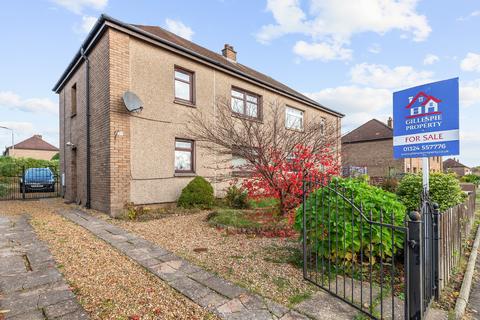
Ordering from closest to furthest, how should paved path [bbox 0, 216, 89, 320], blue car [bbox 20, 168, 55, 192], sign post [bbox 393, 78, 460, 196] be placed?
1. paved path [bbox 0, 216, 89, 320]
2. sign post [bbox 393, 78, 460, 196]
3. blue car [bbox 20, 168, 55, 192]

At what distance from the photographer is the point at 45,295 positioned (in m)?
2.66

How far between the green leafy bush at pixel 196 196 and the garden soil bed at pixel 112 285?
353 cm

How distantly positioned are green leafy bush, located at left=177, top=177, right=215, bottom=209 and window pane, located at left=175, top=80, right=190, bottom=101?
3201mm

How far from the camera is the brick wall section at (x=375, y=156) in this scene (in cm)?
2572

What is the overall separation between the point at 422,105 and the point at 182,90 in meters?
7.49

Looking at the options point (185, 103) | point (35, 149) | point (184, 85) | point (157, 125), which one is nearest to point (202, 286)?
point (157, 125)

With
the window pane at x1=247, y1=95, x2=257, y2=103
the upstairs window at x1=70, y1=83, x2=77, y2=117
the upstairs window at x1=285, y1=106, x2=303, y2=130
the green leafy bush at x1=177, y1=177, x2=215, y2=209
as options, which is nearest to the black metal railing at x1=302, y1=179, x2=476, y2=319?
the green leafy bush at x1=177, y1=177, x2=215, y2=209

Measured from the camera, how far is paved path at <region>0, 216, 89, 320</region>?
2.34 meters

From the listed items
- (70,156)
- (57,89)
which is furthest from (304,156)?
(57,89)

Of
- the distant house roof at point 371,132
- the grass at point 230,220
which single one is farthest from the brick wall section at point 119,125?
the distant house roof at point 371,132

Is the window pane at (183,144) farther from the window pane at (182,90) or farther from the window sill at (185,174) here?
the window pane at (182,90)

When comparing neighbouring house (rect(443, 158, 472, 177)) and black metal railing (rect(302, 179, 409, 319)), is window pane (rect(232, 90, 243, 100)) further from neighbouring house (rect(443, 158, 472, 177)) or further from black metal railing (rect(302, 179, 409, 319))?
neighbouring house (rect(443, 158, 472, 177))

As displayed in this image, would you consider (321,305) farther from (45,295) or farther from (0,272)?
(0,272)

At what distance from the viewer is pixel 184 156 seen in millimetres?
9258
